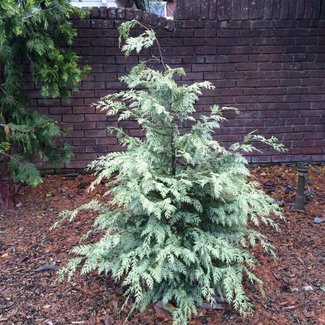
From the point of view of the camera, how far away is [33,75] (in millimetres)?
3141

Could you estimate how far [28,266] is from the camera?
2645 mm

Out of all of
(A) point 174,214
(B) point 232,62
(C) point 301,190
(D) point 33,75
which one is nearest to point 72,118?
(D) point 33,75

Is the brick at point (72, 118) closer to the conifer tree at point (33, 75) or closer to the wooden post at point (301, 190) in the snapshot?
the conifer tree at point (33, 75)

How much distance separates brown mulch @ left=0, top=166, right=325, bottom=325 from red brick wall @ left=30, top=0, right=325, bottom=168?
998mm

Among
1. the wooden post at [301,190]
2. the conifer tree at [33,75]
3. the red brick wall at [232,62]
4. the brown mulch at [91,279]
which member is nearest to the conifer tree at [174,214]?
the brown mulch at [91,279]

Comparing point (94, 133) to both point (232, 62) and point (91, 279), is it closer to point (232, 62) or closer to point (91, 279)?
point (232, 62)

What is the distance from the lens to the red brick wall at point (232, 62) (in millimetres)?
3889

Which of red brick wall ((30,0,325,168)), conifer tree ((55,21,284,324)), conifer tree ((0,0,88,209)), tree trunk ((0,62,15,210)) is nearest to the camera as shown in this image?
conifer tree ((55,21,284,324))

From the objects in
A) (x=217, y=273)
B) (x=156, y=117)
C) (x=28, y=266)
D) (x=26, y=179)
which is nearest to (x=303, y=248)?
(x=217, y=273)

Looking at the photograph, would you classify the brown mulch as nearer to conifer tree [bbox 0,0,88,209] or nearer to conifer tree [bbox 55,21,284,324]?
conifer tree [bbox 55,21,284,324]

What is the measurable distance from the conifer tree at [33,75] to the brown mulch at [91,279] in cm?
43

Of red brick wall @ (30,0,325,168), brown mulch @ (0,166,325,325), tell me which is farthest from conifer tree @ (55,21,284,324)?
red brick wall @ (30,0,325,168)

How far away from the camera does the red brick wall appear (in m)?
3.89

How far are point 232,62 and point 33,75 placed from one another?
2119 millimetres
